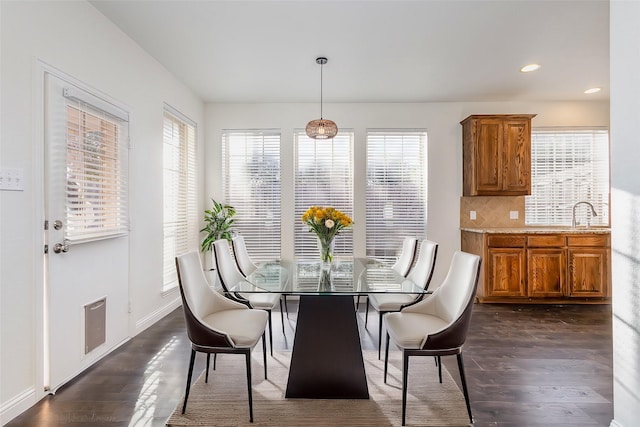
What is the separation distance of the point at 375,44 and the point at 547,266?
3381 mm

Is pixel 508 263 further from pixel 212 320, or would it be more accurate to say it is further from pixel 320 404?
pixel 212 320

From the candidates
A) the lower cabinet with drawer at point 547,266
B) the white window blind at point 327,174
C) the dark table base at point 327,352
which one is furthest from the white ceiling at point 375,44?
the dark table base at point 327,352

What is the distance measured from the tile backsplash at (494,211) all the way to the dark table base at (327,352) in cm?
324

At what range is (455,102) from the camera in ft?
15.0

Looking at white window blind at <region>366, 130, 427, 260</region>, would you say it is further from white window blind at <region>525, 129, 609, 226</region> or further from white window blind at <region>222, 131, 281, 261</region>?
white window blind at <region>525, 129, 609, 226</region>

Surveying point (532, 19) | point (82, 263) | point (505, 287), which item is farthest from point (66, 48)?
point (505, 287)

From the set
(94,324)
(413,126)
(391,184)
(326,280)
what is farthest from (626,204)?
(94,324)

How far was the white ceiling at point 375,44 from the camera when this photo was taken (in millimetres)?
2461

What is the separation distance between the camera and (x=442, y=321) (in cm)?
213

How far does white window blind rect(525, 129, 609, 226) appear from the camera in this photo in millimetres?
4570

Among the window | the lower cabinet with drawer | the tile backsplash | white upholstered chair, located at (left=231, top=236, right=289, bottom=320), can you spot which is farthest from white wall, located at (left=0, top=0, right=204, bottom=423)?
the tile backsplash

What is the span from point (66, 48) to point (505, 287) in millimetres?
4922

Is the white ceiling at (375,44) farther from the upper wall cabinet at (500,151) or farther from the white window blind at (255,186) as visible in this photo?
the white window blind at (255,186)

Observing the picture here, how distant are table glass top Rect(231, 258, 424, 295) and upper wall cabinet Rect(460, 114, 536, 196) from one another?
7.44 feet
